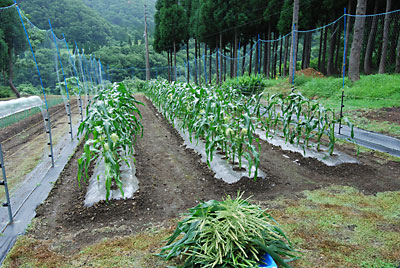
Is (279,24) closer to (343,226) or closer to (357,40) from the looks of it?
(357,40)

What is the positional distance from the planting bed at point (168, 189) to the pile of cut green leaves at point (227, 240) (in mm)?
858

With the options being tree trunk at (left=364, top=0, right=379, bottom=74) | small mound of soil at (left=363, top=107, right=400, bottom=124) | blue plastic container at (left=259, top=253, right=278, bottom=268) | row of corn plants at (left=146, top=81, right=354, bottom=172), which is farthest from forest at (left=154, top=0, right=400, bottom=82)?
blue plastic container at (left=259, top=253, right=278, bottom=268)

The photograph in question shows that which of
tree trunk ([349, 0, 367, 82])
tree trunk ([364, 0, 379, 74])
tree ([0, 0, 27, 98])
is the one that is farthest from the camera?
tree trunk ([364, 0, 379, 74])

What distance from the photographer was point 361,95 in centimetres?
779

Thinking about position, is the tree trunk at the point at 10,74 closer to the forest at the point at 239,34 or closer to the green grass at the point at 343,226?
the forest at the point at 239,34

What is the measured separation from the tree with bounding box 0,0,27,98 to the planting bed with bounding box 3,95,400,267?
1.58 meters

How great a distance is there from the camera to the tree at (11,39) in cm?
371

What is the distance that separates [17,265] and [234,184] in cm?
221

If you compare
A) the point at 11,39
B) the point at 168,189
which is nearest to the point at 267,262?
the point at 168,189

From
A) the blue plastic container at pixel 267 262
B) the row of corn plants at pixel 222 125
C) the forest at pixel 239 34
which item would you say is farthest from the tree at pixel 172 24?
the blue plastic container at pixel 267 262

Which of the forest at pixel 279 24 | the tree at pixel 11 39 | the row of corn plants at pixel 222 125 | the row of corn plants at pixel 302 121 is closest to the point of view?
the row of corn plants at pixel 222 125

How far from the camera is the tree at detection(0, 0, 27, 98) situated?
3714mm

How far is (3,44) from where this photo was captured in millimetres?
3725

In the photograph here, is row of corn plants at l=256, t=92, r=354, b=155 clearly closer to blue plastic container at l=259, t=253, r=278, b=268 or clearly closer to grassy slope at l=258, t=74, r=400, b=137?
grassy slope at l=258, t=74, r=400, b=137
